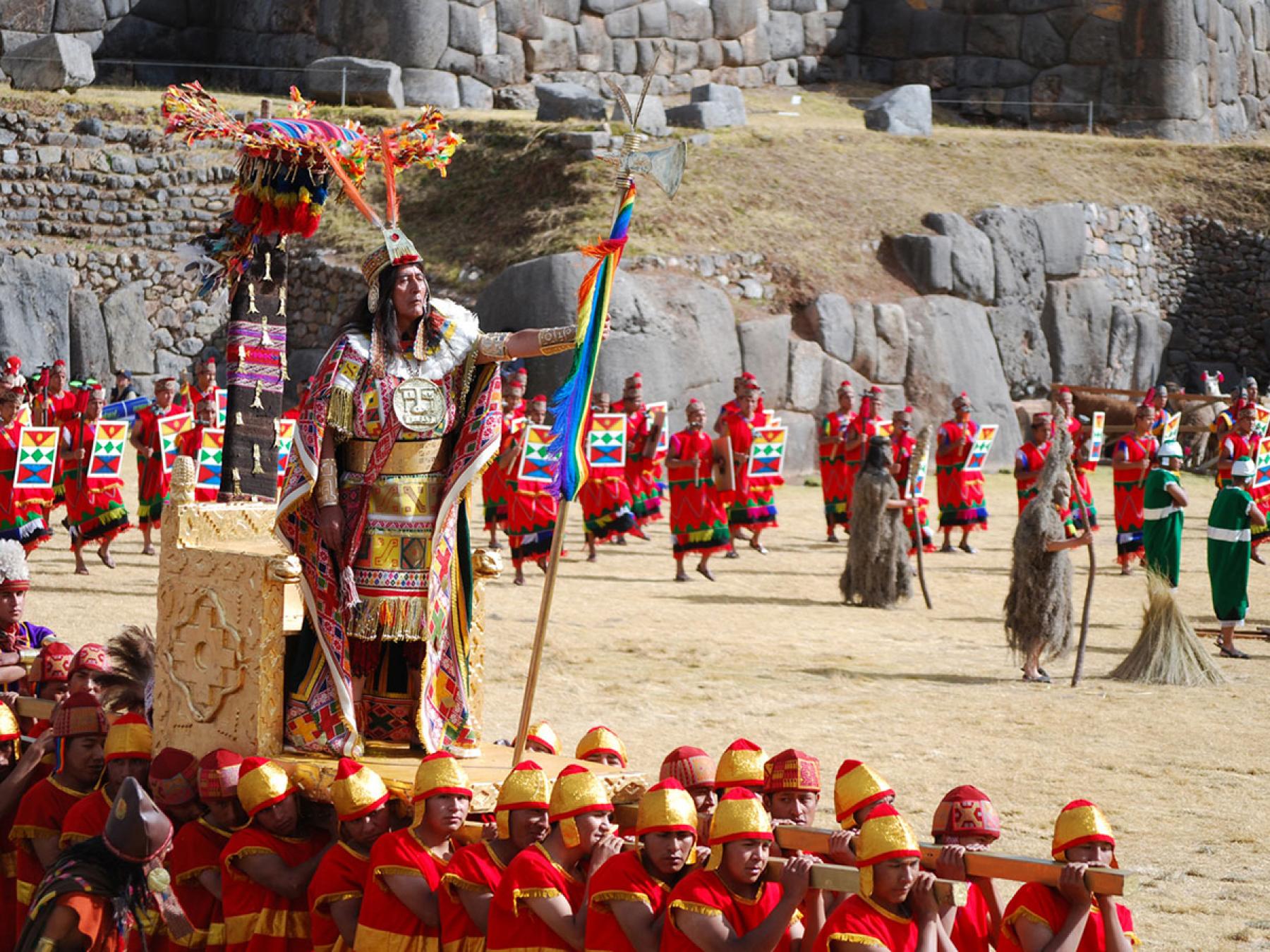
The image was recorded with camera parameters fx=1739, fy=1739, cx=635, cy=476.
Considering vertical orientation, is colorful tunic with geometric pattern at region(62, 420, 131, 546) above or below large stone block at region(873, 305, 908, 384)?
below

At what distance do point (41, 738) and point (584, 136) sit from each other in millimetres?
21410

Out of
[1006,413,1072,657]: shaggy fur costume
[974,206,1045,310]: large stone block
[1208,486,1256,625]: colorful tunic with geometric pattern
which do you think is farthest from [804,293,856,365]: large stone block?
[1006,413,1072,657]: shaggy fur costume

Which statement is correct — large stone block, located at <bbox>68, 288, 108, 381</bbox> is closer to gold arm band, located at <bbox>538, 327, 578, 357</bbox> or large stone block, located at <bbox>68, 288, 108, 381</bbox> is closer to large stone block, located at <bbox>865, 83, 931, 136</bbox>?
large stone block, located at <bbox>865, 83, 931, 136</bbox>

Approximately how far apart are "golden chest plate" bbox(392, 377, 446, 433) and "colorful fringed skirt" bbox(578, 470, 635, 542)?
11.0m

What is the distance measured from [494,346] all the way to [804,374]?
61.4 feet

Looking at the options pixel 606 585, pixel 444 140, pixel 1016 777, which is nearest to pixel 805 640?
pixel 606 585

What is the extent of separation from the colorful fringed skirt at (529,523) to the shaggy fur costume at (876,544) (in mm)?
2810

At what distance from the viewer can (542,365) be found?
23.2 metres

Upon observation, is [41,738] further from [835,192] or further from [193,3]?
[193,3]

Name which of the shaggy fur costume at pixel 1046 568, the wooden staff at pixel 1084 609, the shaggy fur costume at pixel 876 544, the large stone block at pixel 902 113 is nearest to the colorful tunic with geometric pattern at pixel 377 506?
the shaggy fur costume at pixel 1046 568

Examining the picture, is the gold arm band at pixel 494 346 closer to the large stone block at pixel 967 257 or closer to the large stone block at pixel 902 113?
the large stone block at pixel 967 257

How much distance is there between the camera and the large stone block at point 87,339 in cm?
2577

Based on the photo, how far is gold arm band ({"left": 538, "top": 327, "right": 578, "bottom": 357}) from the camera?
19.5 ft

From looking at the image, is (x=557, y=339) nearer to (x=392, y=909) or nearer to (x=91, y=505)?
(x=392, y=909)
